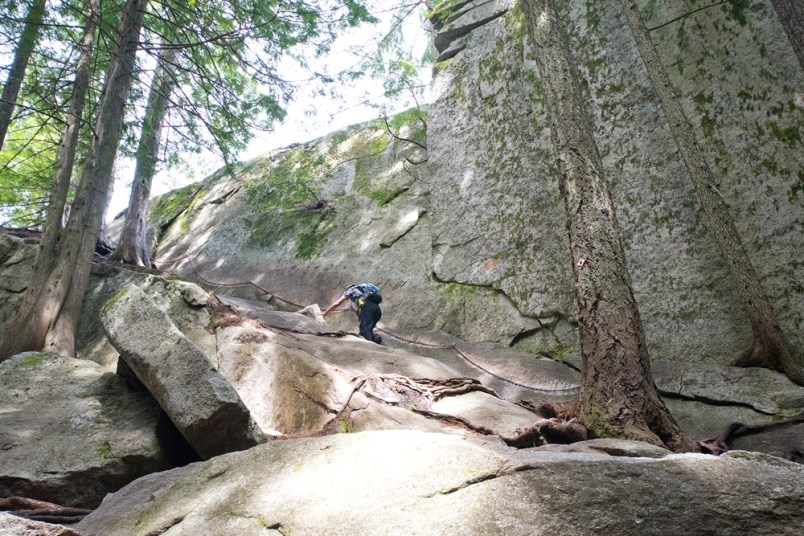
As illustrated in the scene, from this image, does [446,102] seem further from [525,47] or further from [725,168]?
[725,168]

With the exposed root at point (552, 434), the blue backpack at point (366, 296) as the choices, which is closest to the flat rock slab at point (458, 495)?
the exposed root at point (552, 434)

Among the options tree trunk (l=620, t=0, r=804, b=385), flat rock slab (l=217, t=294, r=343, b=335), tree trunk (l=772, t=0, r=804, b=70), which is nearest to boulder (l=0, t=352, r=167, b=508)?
flat rock slab (l=217, t=294, r=343, b=335)

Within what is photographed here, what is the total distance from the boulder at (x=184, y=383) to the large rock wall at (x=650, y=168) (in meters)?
5.06

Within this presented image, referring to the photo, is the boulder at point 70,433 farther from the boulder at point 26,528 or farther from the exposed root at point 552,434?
the exposed root at point 552,434

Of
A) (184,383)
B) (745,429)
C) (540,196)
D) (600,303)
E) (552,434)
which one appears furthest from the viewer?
(540,196)

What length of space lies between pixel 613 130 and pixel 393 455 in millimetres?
6749

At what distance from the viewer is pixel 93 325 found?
671 centimetres

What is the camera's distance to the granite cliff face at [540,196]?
21.3ft

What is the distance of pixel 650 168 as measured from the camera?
24.1 ft

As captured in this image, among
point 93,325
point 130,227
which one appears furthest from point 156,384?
point 130,227

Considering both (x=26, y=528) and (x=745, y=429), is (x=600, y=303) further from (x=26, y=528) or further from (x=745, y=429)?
(x=26, y=528)

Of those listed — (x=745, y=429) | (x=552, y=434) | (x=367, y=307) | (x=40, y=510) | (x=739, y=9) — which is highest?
(x=739, y=9)

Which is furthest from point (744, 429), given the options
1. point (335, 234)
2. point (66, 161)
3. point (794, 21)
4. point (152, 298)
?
point (335, 234)

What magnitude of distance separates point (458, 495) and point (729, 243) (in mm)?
5372
